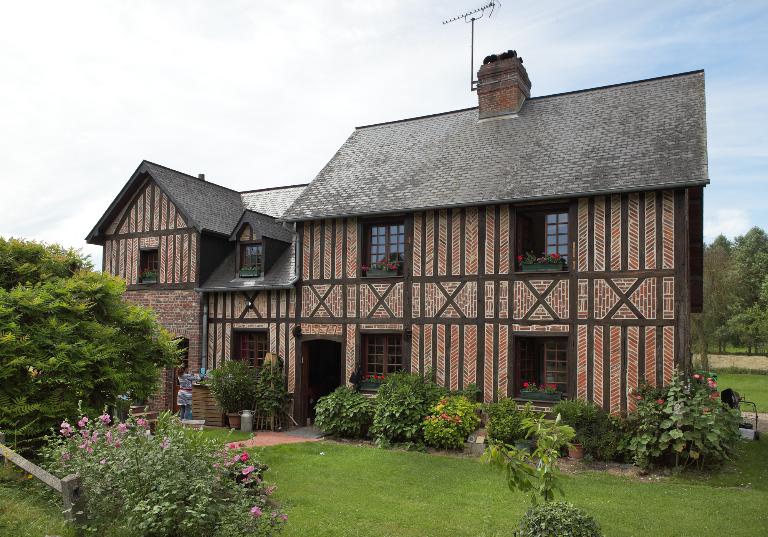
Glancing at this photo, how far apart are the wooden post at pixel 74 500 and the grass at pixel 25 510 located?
0.12 meters

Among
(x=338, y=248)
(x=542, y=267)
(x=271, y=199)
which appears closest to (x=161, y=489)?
(x=542, y=267)

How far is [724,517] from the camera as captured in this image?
7.50 m

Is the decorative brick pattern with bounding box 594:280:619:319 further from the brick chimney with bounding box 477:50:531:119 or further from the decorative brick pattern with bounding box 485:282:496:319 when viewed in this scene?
the brick chimney with bounding box 477:50:531:119

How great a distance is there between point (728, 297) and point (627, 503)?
94.8 feet

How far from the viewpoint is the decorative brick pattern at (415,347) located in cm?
1298

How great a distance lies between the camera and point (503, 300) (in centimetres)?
1216

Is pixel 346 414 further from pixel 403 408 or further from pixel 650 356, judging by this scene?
pixel 650 356

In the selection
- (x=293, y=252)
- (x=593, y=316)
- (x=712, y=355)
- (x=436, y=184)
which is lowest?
(x=712, y=355)

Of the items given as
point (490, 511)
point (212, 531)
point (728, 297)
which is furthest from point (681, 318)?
point (728, 297)

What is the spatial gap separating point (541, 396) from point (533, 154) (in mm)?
5264

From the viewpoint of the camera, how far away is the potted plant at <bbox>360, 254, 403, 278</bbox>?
13.4m

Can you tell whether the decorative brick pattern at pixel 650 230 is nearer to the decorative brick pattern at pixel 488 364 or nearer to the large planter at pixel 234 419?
the decorative brick pattern at pixel 488 364

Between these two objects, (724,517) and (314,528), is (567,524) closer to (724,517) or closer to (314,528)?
(314,528)

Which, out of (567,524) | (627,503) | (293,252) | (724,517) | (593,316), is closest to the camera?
(567,524)
